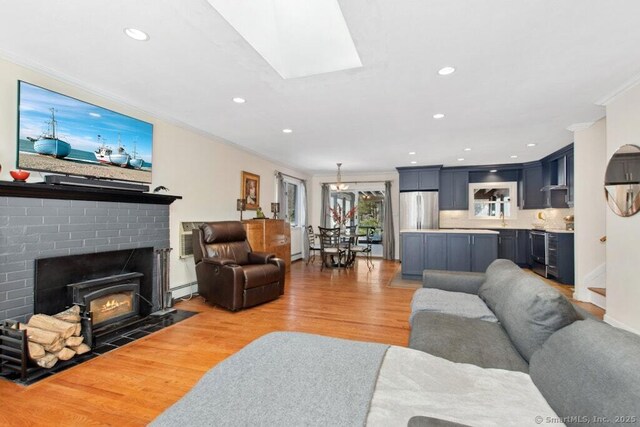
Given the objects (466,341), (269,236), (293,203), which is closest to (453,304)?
(466,341)

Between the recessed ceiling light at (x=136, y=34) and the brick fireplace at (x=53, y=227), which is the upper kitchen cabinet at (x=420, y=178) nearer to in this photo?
the brick fireplace at (x=53, y=227)

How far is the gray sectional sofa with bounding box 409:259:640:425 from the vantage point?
0.86 metres

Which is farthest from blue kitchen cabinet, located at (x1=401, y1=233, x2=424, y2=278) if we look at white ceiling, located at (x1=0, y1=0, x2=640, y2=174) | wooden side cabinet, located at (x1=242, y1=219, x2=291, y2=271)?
wooden side cabinet, located at (x1=242, y1=219, x2=291, y2=271)

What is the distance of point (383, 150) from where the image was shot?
226 inches

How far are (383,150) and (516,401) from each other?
201 inches

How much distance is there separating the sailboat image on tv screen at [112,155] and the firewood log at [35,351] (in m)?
1.79

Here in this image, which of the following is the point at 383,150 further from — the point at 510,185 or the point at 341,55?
the point at 510,185

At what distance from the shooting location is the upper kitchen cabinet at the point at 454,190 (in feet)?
24.8

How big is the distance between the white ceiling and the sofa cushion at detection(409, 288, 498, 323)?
2.01 m

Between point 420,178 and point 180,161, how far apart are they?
18.6ft

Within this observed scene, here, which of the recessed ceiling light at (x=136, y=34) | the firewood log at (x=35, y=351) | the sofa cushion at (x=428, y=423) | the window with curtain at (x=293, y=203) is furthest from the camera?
the window with curtain at (x=293, y=203)

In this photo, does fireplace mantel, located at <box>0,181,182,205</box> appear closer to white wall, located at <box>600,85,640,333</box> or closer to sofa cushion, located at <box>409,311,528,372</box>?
sofa cushion, located at <box>409,311,528,372</box>

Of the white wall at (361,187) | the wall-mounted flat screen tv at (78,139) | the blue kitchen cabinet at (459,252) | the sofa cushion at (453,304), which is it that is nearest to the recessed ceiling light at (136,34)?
the wall-mounted flat screen tv at (78,139)

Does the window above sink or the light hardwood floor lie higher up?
the window above sink
